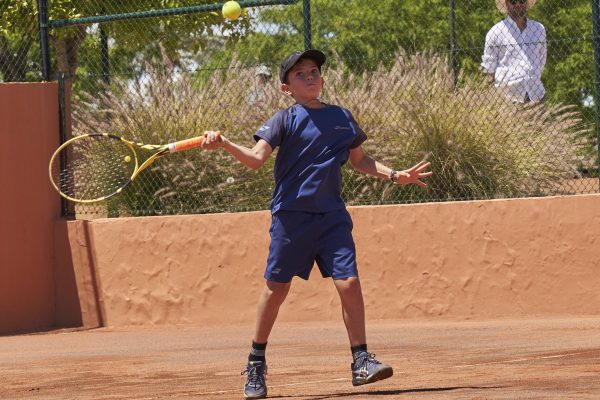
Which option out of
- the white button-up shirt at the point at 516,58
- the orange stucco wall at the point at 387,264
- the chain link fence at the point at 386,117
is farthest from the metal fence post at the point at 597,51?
the white button-up shirt at the point at 516,58

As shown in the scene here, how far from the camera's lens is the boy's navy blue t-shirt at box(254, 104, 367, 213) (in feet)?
20.2

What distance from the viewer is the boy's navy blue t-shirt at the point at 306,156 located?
6.16 meters

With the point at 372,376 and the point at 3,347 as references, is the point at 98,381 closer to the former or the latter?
the point at 372,376

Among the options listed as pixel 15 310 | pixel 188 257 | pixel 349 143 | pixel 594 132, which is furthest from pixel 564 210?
pixel 15 310

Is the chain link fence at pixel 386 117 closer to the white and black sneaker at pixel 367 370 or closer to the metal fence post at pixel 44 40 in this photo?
the metal fence post at pixel 44 40

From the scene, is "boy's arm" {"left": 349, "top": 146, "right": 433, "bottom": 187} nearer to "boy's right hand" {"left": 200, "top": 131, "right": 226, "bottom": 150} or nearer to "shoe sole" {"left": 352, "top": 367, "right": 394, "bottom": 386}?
"boy's right hand" {"left": 200, "top": 131, "right": 226, "bottom": 150}

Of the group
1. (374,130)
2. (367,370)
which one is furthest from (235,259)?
(367,370)

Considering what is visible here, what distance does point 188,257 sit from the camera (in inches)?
413

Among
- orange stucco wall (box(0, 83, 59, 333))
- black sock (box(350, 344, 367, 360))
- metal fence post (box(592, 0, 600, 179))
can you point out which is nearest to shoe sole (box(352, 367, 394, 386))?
black sock (box(350, 344, 367, 360))

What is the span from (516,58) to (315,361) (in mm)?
4248

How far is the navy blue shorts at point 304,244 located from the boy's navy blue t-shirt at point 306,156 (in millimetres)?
49

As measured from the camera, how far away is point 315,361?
24.5 feet

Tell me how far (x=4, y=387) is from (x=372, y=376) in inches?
86.0

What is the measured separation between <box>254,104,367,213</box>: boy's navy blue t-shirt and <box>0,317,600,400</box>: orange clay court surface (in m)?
0.92
